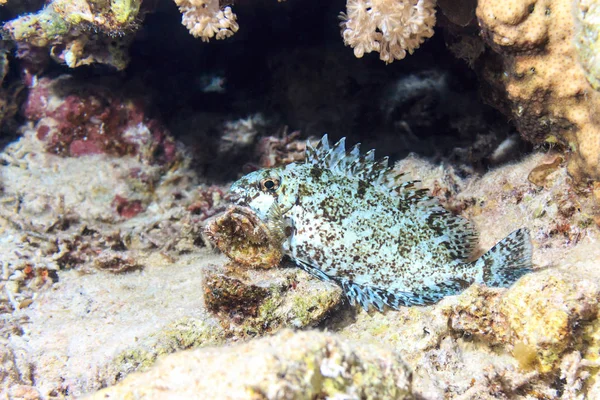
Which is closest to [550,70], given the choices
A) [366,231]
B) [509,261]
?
[509,261]

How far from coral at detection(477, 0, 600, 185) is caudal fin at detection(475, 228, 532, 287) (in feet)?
2.65

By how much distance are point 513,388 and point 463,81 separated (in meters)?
5.26

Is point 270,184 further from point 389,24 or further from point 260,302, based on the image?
point 389,24

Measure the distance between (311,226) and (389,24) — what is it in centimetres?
208

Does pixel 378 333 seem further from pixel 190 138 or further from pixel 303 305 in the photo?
pixel 190 138

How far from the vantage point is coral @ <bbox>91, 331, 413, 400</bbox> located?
1.77 meters

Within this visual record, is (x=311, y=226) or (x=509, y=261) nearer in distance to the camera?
(x=509, y=261)

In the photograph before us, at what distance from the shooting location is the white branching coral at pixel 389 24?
3.64 m

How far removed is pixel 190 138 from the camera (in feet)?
22.5

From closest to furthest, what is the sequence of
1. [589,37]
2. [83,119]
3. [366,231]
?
[589,37]
[366,231]
[83,119]

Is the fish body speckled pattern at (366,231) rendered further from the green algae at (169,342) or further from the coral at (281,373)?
the coral at (281,373)

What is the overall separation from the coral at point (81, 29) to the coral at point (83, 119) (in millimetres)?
733

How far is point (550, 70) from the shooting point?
3.33m

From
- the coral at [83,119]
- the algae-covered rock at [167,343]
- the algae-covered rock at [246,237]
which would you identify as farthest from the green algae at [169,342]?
the coral at [83,119]
